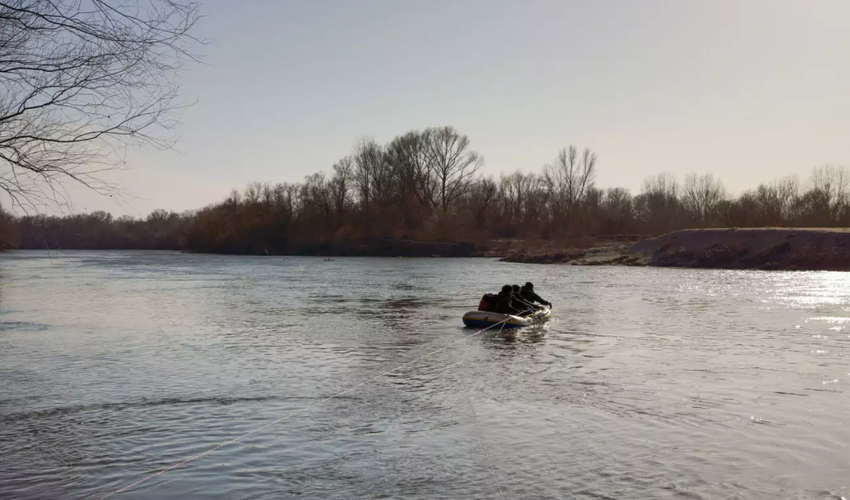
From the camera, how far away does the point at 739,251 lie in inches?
2192

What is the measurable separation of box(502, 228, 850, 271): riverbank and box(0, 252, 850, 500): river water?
32.0 m

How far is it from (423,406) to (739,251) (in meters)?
51.0

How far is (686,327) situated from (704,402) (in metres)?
9.53

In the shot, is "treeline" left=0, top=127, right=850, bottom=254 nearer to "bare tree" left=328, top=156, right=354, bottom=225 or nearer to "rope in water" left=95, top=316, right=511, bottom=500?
"bare tree" left=328, top=156, right=354, bottom=225

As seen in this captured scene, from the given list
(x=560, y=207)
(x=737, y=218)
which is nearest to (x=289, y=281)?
(x=737, y=218)

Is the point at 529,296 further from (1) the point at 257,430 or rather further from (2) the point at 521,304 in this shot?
(1) the point at 257,430

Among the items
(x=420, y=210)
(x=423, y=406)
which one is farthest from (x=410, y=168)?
(x=423, y=406)

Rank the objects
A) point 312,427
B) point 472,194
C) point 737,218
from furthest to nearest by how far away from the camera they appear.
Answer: point 472,194 → point 737,218 → point 312,427

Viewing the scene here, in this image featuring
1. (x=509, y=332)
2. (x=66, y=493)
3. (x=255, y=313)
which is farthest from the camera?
(x=255, y=313)

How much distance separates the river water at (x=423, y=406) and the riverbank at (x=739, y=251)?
1260 inches

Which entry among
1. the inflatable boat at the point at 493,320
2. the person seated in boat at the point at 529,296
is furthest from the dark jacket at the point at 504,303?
the person seated in boat at the point at 529,296

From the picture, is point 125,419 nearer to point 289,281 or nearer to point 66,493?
point 66,493

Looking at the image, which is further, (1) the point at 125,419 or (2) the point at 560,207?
(2) the point at 560,207

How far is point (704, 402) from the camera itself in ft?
35.8
